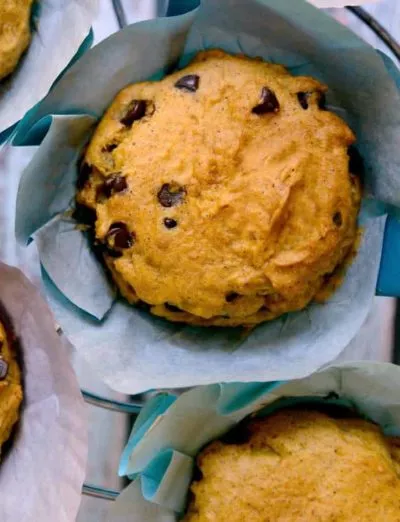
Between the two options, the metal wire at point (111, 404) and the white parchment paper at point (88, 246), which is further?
the metal wire at point (111, 404)

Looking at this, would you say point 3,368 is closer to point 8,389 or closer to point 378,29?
point 8,389

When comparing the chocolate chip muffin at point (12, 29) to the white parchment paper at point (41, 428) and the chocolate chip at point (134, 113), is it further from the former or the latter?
the white parchment paper at point (41, 428)

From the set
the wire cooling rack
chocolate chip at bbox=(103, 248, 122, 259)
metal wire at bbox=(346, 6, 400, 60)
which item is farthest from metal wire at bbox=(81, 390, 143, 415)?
metal wire at bbox=(346, 6, 400, 60)

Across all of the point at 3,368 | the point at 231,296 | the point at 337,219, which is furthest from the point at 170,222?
the point at 3,368

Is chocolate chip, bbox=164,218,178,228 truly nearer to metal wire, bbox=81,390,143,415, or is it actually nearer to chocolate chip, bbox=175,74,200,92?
chocolate chip, bbox=175,74,200,92

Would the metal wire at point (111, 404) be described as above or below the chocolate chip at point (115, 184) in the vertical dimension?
below

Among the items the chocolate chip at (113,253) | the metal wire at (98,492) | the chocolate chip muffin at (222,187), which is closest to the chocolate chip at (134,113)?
the chocolate chip muffin at (222,187)
